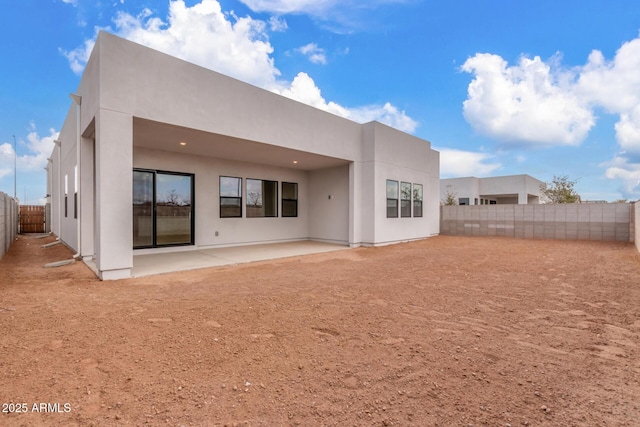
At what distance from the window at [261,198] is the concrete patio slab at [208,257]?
121 cm

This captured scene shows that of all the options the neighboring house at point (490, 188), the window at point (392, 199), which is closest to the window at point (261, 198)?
the window at point (392, 199)

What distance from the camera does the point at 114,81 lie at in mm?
5109

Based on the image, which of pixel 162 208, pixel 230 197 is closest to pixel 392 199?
pixel 230 197

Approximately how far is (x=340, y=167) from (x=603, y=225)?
10.3m

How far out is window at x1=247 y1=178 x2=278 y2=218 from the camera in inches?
393

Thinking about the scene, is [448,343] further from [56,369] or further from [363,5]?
[363,5]

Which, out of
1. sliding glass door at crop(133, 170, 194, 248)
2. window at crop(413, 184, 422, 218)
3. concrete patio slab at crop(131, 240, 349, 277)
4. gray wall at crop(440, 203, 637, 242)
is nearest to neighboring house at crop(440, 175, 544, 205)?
gray wall at crop(440, 203, 637, 242)

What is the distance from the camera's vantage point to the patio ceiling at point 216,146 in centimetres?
621

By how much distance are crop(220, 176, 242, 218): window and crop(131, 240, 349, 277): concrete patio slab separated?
45.1 inches

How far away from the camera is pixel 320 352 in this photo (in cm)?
258

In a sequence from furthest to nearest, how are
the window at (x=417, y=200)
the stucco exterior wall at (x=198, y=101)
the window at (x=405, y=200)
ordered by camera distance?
the window at (x=417, y=200), the window at (x=405, y=200), the stucco exterior wall at (x=198, y=101)

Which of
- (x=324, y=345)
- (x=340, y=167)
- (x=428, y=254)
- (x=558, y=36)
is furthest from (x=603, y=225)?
(x=324, y=345)

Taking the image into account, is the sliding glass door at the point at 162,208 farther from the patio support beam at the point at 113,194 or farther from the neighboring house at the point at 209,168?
the patio support beam at the point at 113,194

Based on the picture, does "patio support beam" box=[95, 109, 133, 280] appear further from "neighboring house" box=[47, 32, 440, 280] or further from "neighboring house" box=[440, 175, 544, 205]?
"neighboring house" box=[440, 175, 544, 205]
